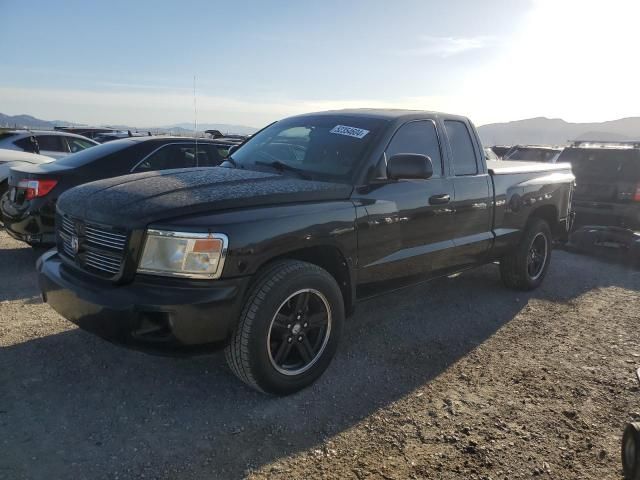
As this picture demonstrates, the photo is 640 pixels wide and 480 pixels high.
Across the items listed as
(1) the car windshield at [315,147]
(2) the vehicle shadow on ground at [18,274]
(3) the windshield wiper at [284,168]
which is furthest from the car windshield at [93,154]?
(3) the windshield wiper at [284,168]

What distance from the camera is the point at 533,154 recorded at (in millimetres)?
13414

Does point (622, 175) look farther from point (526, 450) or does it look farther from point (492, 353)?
point (526, 450)

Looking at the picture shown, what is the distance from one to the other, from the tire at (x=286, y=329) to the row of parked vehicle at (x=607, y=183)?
21.7 feet

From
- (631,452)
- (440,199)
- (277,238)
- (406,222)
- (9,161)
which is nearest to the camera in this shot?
(631,452)

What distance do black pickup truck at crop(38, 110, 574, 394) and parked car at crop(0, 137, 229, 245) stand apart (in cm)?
210

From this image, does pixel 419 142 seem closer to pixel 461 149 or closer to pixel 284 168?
pixel 461 149

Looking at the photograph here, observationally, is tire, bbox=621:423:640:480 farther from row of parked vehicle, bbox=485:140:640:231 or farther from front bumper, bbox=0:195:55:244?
row of parked vehicle, bbox=485:140:640:231

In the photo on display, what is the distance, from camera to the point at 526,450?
2799 millimetres

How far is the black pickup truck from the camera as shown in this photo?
8.95ft

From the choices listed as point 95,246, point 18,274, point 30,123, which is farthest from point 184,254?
point 30,123

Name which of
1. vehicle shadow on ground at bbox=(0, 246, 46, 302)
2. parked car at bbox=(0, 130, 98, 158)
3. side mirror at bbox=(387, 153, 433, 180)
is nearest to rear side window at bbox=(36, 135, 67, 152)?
parked car at bbox=(0, 130, 98, 158)

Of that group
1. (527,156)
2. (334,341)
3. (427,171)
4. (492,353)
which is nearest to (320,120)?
(427,171)

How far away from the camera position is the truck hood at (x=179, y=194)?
9.20 ft

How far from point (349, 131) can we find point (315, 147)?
297mm
